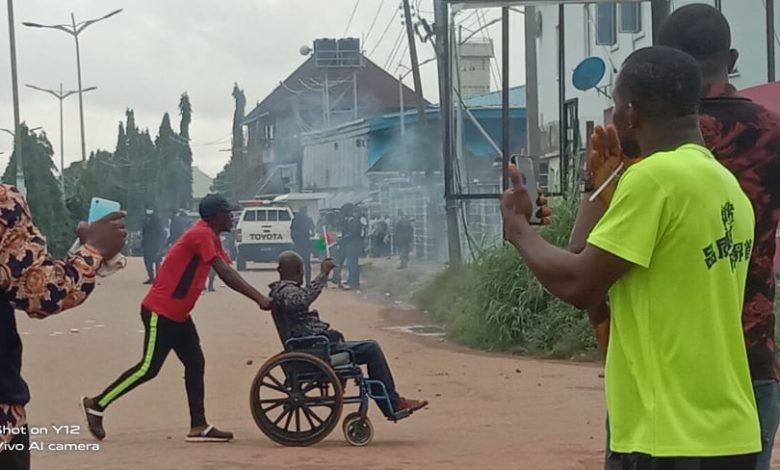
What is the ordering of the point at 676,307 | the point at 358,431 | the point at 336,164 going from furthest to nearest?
1. the point at 336,164
2. the point at 358,431
3. the point at 676,307

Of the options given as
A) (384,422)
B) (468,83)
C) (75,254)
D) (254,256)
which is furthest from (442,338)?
(468,83)

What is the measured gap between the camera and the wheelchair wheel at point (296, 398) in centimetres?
808

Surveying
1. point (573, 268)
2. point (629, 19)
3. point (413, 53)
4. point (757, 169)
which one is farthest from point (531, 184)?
point (413, 53)

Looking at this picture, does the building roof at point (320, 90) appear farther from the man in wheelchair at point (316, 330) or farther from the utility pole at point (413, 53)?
the man in wheelchair at point (316, 330)

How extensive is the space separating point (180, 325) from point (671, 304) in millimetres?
5894

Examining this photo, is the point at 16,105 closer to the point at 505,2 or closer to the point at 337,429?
the point at 505,2

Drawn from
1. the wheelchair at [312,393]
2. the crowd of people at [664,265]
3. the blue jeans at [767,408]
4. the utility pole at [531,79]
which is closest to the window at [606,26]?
the utility pole at [531,79]

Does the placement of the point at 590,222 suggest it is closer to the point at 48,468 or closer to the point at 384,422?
the point at 48,468

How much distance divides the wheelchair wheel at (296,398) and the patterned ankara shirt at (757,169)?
15.4ft

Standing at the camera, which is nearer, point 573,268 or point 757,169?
point 573,268

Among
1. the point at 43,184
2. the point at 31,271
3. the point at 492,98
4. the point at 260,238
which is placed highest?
the point at 492,98

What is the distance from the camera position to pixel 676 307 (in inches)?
Answer: 115

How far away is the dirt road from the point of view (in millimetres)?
7781

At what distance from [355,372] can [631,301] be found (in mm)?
5314
